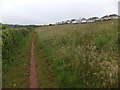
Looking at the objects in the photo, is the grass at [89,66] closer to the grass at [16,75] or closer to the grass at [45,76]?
the grass at [45,76]

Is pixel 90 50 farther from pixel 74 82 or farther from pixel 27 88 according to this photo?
pixel 27 88

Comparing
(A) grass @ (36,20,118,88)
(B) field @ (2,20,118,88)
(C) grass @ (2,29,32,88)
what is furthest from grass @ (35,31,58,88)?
(C) grass @ (2,29,32,88)

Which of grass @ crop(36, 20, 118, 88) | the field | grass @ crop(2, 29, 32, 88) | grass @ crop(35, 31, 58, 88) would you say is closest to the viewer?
grass @ crop(36, 20, 118, 88)

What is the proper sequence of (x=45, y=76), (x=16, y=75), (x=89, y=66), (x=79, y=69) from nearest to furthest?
(x=89, y=66) → (x=79, y=69) → (x=45, y=76) → (x=16, y=75)

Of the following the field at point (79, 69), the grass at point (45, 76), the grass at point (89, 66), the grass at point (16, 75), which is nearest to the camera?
the grass at point (89, 66)

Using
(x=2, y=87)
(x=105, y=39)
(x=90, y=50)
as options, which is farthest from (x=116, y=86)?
(x=105, y=39)

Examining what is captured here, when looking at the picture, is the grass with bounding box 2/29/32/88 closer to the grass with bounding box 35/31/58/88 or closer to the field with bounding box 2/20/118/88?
the field with bounding box 2/20/118/88

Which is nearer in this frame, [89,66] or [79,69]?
[89,66]

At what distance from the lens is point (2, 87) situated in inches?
519

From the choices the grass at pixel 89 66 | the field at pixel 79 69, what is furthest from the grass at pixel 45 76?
the grass at pixel 89 66

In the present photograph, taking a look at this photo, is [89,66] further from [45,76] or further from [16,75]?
[16,75]

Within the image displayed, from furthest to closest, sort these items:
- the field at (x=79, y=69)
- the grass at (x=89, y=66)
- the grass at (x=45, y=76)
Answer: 1. the grass at (x=45, y=76)
2. the field at (x=79, y=69)
3. the grass at (x=89, y=66)

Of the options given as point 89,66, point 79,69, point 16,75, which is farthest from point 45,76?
point 89,66

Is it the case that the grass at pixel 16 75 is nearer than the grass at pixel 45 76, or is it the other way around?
the grass at pixel 45 76
